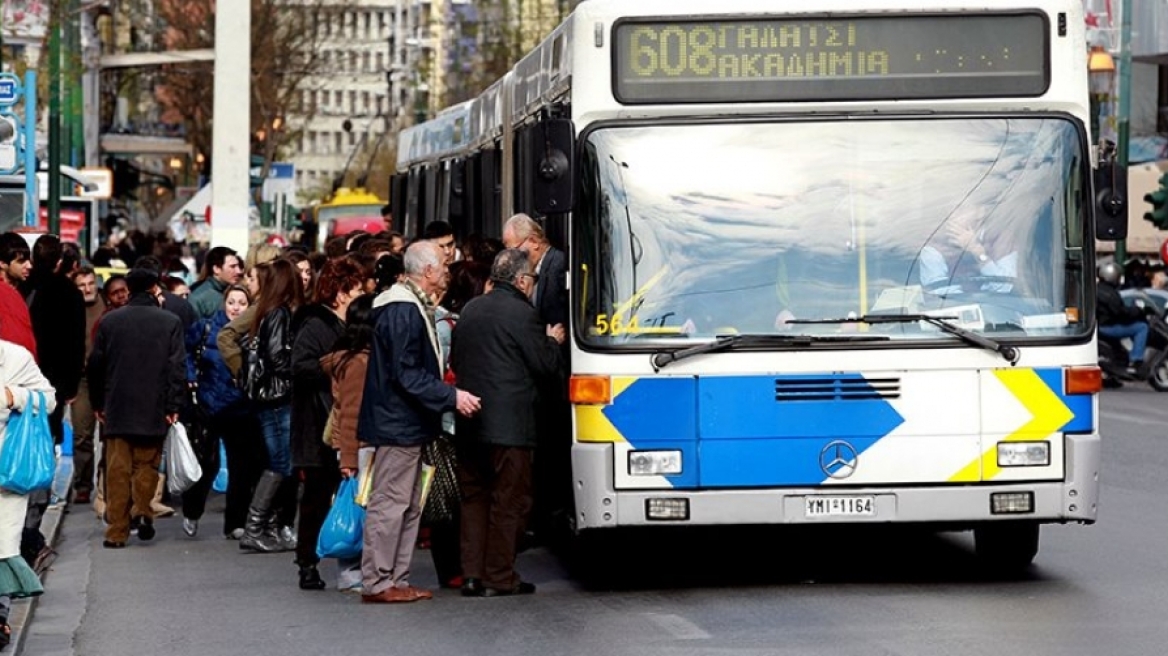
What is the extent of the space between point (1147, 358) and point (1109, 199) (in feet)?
74.7

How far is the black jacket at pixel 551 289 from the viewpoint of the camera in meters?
14.2

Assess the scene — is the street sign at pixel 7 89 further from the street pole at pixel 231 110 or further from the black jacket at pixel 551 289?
the street pole at pixel 231 110

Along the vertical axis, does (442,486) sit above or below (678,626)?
above

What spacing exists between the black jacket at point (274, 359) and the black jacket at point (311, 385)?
0.62 meters

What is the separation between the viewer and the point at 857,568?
46.7ft

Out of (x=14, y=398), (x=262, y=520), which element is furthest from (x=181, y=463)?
(x=14, y=398)

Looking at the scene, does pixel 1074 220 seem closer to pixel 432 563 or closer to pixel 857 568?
pixel 857 568

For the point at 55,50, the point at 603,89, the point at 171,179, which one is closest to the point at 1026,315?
the point at 603,89

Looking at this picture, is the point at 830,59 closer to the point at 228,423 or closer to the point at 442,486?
the point at 442,486

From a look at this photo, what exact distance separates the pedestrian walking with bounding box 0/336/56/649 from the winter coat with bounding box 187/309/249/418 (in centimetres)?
506

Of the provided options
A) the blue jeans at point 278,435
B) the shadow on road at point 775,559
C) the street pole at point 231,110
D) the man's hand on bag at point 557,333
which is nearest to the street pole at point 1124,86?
the street pole at point 231,110

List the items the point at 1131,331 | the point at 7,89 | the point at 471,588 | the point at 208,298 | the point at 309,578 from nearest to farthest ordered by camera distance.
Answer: the point at 471,588 → the point at 309,578 → the point at 208,298 → the point at 7,89 → the point at 1131,331

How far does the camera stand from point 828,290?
12.7 metres

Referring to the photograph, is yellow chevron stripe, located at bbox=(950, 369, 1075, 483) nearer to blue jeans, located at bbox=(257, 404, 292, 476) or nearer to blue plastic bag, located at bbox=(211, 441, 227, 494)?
blue jeans, located at bbox=(257, 404, 292, 476)
